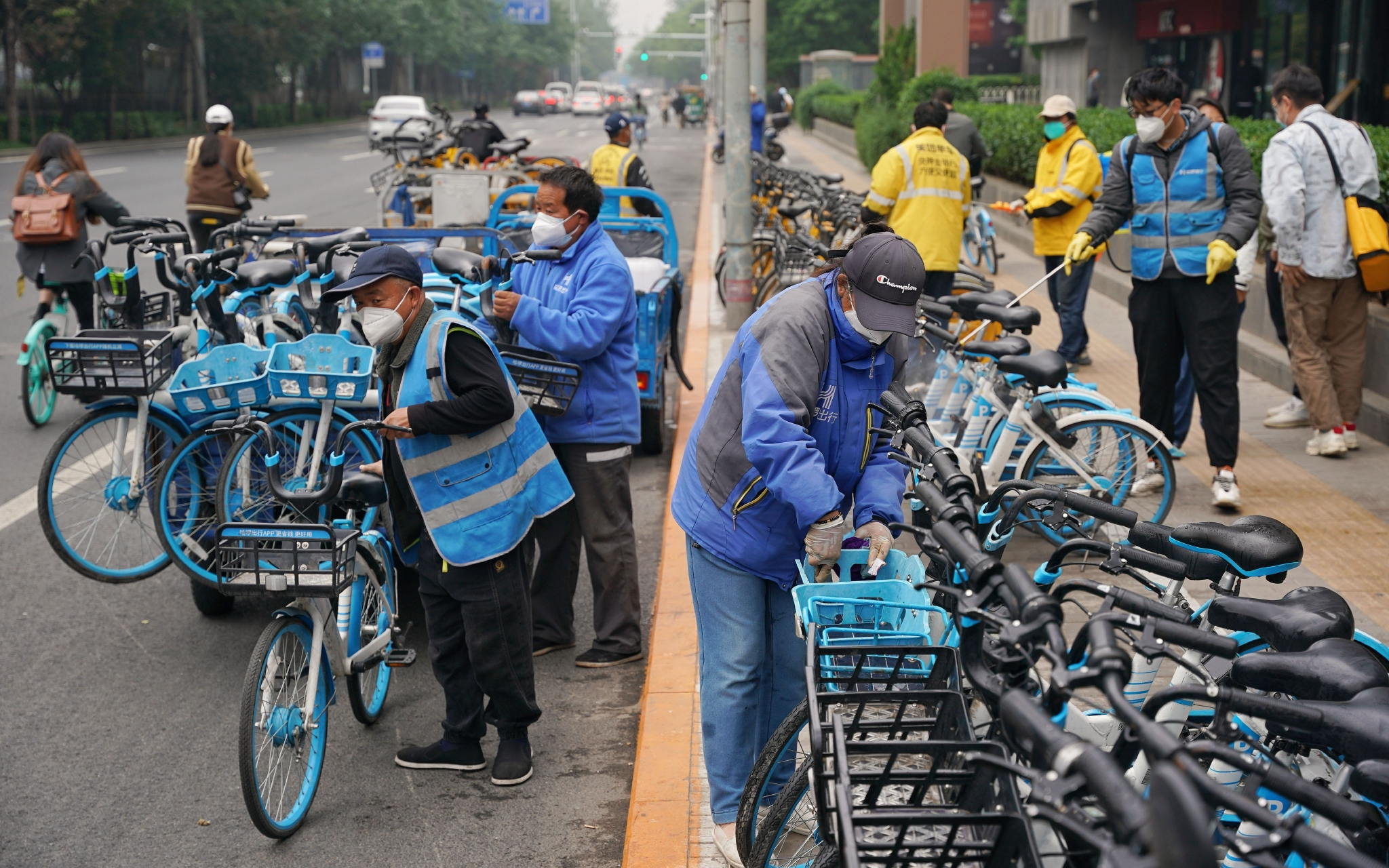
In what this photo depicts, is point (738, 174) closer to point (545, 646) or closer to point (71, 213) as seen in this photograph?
point (71, 213)

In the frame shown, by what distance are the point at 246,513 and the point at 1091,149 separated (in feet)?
23.2

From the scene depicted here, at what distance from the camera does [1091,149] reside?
386 inches

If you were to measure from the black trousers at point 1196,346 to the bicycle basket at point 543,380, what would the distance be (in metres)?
3.25

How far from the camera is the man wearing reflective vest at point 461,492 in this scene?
417cm

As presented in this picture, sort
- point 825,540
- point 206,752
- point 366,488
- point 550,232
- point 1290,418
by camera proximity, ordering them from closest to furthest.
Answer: point 825,540 < point 366,488 < point 206,752 < point 550,232 < point 1290,418

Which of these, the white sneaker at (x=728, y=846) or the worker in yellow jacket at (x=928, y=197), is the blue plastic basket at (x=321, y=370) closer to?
the white sneaker at (x=728, y=846)

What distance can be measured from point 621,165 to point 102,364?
648 centimetres

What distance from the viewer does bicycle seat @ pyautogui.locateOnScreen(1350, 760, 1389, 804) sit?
94.3 inches

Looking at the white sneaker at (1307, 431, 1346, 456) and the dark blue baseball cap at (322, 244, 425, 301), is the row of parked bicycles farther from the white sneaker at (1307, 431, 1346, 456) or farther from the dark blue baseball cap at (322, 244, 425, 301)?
the white sneaker at (1307, 431, 1346, 456)

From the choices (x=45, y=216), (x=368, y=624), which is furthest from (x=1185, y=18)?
(x=368, y=624)

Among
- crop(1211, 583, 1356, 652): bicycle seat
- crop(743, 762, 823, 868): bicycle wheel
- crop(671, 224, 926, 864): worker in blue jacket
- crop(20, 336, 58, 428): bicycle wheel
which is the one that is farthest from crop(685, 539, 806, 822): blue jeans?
crop(20, 336, 58, 428): bicycle wheel

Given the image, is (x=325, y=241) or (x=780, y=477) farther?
(x=325, y=241)

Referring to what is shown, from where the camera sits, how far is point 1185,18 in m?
26.4

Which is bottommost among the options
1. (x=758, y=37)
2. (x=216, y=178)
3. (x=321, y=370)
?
(x=321, y=370)
